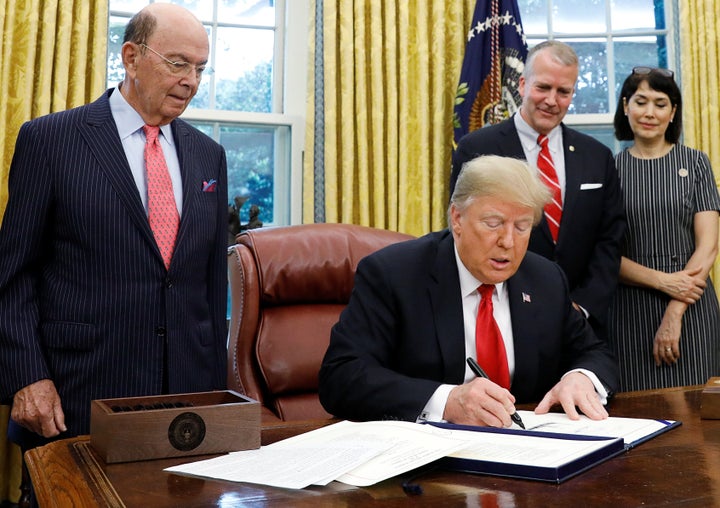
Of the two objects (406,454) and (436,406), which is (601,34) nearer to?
(436,406)

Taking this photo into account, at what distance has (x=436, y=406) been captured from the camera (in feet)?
5.32

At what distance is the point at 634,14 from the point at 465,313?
3021 mm

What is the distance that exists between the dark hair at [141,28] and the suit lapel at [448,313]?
901 millimetres

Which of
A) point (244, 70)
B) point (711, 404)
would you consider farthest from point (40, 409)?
point (244, 70)

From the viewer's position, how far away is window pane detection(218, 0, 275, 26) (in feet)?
13.0

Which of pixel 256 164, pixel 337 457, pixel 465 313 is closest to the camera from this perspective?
pixel 337 457

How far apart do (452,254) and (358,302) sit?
10.6 inches

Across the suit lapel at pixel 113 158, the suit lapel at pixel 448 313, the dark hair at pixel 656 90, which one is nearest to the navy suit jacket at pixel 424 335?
the suit lapel at pixel 448 313

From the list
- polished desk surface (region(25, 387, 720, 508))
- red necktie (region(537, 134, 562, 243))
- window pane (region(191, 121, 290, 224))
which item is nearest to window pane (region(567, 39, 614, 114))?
window pane (region(191, 121, 290, 224))

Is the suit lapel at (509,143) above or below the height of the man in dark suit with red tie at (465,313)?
above

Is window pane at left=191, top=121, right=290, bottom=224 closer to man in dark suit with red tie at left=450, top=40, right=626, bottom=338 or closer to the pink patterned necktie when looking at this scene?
man in dark suit with red tie at left=450, top=40, right=626, bottom=338

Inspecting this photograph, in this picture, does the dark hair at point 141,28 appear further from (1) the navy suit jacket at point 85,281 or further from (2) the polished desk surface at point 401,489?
(2) the polished desk surface at point 401,489

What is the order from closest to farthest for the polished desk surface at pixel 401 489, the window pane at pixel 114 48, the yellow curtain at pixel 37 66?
the polished desk surface at pixel 401 489
the yellow curtain at pixel 37 66
the window pane at pixel 114 48

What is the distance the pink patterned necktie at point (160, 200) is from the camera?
2.01 metres
